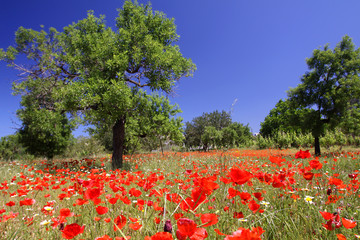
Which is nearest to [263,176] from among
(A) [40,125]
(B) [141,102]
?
(B) [141,102]

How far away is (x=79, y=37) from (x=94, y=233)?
10.6m

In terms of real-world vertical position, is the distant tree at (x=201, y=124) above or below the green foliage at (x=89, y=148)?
above

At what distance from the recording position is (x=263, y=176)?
1.66 m

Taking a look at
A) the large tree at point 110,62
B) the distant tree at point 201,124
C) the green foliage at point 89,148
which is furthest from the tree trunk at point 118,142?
the distant tree at point 201,124

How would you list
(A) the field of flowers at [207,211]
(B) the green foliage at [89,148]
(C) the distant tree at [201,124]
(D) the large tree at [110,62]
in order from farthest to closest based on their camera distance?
(C) the distant tree at [201,124] → (B) the green foliage at [89,148] → (D) the large tree at [110,62] → (A) the field of flowers at [207,211]

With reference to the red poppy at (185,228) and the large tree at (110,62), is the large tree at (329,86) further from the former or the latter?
the red poppy at (185,228)

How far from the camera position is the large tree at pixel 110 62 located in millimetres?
7988

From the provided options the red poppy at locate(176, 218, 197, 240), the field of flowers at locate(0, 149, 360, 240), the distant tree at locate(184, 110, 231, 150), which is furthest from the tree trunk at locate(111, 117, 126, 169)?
the distant tree at locate(184, 110, 231, 150)

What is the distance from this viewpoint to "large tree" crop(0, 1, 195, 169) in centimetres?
799

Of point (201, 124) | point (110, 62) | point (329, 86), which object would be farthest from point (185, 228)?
point (201, 124)

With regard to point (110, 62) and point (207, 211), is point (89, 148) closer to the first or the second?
point (110, 62)

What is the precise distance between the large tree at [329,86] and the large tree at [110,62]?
10.3 meters

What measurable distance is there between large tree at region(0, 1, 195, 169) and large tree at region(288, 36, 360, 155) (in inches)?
404

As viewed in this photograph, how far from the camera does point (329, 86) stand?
45.0ft
